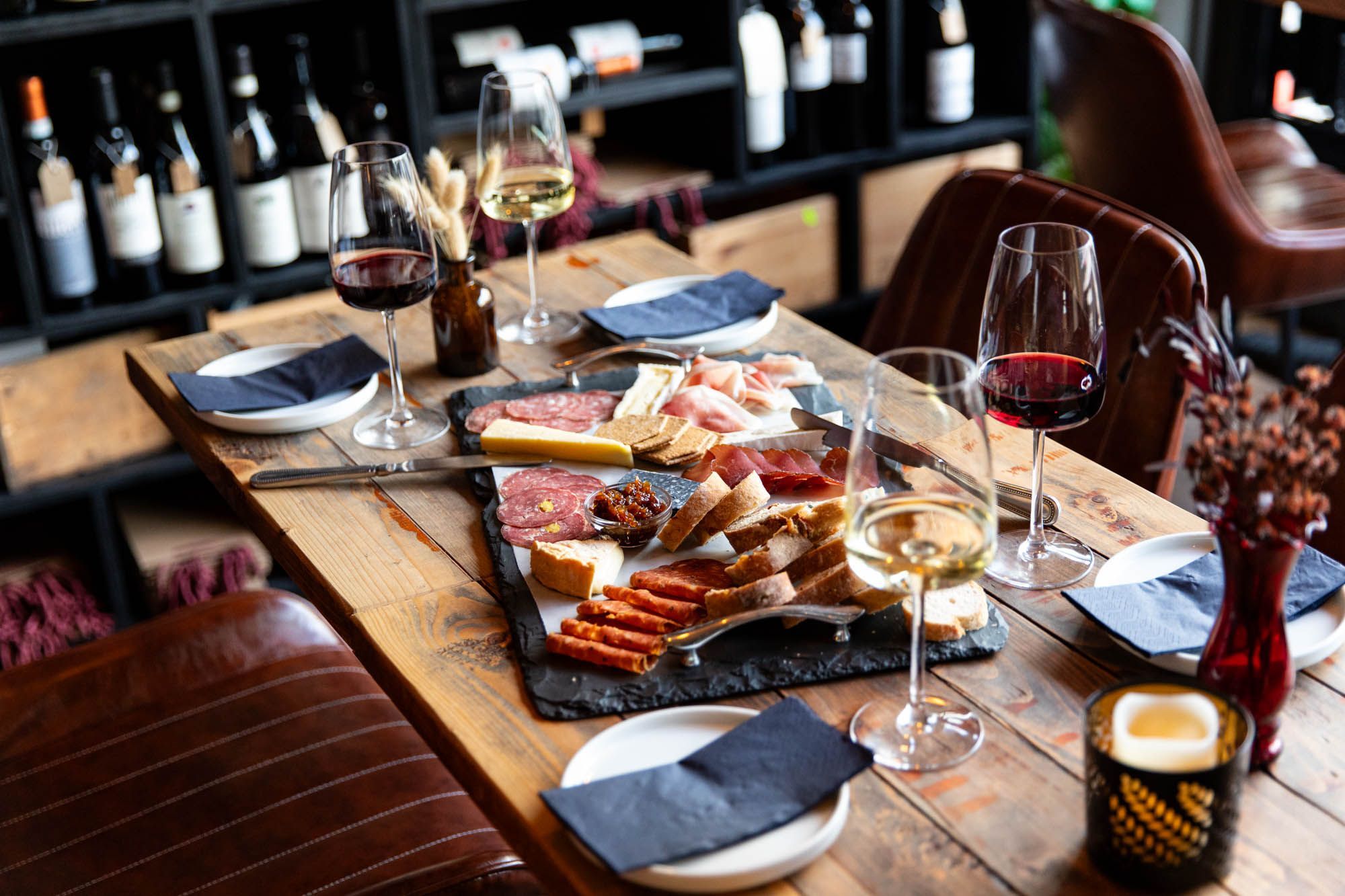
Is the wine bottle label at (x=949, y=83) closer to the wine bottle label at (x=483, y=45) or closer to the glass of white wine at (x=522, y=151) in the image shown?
the wine bottle label at (x=483, y=45)

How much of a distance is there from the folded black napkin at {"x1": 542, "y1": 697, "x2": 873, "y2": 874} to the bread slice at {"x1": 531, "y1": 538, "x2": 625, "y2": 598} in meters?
0.24

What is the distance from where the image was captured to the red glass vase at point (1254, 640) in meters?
0.91

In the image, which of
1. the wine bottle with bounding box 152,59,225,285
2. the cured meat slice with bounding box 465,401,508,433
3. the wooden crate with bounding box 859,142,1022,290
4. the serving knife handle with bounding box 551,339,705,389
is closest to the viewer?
the cured meat slice with bounding box 465,401,508,433

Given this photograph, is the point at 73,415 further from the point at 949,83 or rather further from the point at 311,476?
the point at 949,83

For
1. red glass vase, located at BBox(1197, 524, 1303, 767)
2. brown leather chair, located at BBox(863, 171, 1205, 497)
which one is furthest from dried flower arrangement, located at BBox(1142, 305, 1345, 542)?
brown leather chair, located at BBox(863, 171, 1205, 497)

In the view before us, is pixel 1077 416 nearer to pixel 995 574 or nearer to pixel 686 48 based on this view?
pixel 995 574

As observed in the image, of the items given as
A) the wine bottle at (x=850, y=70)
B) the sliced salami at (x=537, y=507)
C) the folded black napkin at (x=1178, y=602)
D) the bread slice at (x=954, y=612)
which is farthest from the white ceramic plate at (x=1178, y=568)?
the wine bottle at (x=850, y=70)

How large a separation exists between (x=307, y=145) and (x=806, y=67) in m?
1.07

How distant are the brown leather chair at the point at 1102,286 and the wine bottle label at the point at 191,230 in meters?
1.25

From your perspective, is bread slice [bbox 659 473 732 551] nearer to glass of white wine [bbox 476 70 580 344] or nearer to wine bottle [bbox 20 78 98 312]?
glass of white wine [bbox 476 70 580 344]

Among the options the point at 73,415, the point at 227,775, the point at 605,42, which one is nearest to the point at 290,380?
the point at 227,775

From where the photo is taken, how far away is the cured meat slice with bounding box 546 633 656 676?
1.11m

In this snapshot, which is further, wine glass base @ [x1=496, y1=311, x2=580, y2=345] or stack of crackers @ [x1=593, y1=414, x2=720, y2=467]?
wine glass base @ [x1=496, y1=311, x2=580, y2=345]

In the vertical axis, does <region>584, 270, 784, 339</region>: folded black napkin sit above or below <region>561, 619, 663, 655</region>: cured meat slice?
above
